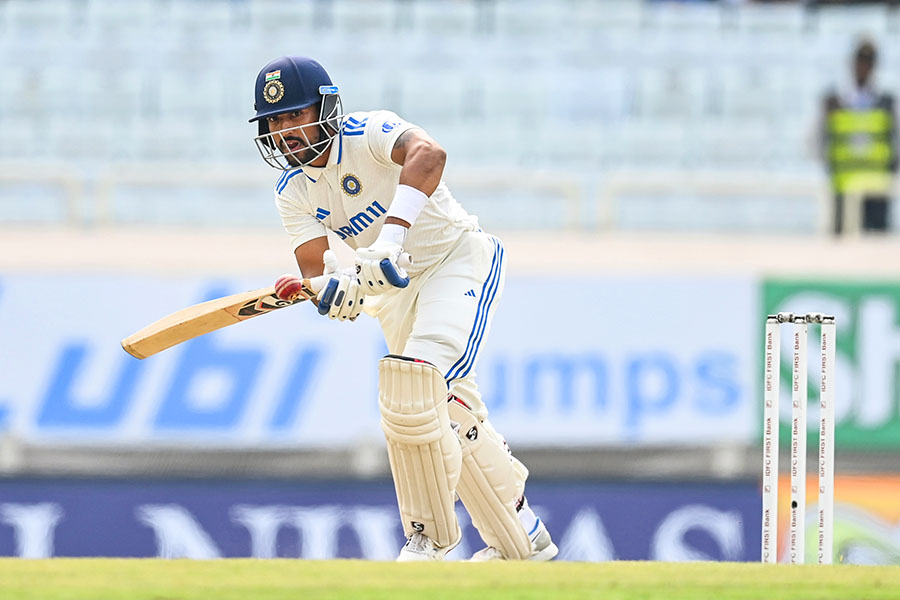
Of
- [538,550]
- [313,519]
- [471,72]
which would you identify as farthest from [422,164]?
[471,72]

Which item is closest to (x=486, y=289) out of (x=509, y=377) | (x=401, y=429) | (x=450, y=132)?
(x=401, y=429)

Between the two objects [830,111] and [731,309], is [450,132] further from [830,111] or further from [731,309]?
[731,309]

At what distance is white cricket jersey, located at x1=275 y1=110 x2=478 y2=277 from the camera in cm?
327

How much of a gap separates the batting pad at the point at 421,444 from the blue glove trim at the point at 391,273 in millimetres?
193

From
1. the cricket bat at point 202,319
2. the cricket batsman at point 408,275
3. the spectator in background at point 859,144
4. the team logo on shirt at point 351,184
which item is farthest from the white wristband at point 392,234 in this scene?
the spectator in background at point 859,144

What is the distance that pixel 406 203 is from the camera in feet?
10.2

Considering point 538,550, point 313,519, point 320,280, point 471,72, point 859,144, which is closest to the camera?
point 320,280

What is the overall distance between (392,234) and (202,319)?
0.57m

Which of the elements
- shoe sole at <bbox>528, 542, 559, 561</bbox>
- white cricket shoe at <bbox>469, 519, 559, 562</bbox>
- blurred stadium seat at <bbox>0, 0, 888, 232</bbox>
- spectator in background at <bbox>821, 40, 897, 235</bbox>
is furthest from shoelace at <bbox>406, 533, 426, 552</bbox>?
blurred stadium seat at <bbox>0, 0, 888, 232</bbox>

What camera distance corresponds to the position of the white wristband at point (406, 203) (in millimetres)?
3119

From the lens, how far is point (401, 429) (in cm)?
318

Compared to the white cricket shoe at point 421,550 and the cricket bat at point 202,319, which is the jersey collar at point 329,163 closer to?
the cricket bat at point 202,319

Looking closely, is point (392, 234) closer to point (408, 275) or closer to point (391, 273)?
point (391, 273)

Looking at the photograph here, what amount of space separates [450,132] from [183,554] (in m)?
3.62
